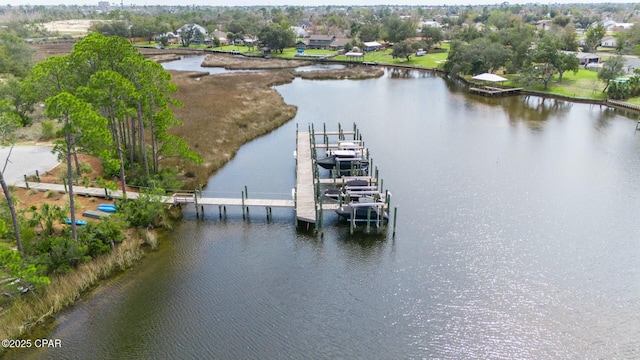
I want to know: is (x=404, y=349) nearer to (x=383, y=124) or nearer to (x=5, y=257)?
(x=5, y=257)

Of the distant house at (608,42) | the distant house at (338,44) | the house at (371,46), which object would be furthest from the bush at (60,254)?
the distant house at (608,42)

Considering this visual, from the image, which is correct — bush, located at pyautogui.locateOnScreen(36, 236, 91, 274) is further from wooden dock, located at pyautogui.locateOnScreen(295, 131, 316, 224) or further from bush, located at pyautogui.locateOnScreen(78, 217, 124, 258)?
wooden dock, located at pyautogui.locateOnScreen(295, 131, 316, 224)

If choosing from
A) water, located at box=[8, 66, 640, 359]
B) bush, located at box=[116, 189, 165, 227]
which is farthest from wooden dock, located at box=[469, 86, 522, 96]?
bush, located at box=[116, 189, 165, 227]

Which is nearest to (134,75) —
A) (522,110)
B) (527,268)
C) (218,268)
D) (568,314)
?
(218,268)

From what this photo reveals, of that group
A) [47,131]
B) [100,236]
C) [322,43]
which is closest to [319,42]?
[322,43]

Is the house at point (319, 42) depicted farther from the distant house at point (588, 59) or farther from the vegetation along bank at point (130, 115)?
the distant house at point (588, 59)

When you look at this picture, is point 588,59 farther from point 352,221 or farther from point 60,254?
point 60,254
